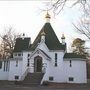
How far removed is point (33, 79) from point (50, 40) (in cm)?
849

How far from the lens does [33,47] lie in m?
39.6

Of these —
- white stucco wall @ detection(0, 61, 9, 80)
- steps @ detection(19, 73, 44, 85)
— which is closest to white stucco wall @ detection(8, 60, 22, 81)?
white stucco wall @ detection(0, 61, 9, 80)

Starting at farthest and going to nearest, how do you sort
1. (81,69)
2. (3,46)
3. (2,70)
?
(3,46)
(2,70)
(81,69)

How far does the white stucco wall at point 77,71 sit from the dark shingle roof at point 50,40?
3.30 metres

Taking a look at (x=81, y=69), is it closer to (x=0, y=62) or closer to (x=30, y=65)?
(x=30, y=65)

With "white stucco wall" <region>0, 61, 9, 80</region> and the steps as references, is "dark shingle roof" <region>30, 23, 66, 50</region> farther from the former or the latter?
"white stucco wall" <region>0, 61, 9, 80</region>

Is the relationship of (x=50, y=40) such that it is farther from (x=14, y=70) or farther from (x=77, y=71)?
(x=14, y=70)

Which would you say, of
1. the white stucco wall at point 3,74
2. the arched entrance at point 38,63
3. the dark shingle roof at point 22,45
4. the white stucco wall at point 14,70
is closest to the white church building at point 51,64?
the arched entrance at point 38,63

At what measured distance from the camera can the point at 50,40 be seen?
Result: 131 ft

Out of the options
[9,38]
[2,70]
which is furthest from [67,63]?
[9,38]

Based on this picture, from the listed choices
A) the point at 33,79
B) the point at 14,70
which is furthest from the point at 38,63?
the point at 14,70

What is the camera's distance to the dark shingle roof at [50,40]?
38.7m

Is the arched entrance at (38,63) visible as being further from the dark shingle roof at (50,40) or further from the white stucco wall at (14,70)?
the white stucco wall at (14,70)

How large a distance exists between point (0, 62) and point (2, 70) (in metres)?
2.07
